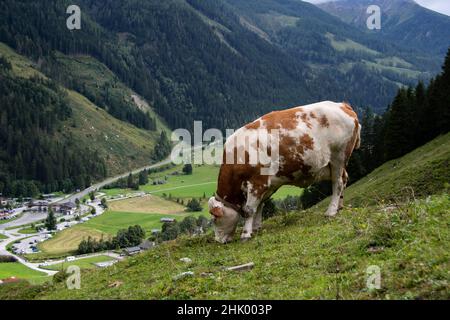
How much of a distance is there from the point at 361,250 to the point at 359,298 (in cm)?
288

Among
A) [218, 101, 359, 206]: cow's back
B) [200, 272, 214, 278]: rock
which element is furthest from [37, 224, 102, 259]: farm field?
[200, 272, 214, 278]: rock

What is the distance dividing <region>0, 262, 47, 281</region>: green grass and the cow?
231 feet

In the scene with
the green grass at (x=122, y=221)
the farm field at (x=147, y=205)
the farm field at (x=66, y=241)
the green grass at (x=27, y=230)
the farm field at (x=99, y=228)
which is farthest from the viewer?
the farm field at (x=147, y=205)

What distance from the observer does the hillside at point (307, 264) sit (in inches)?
326

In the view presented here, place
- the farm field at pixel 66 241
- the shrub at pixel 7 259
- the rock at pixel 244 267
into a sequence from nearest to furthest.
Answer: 1. the rock at pixel 244 267
2. the shrub at pixel 7 259
3. the farm field at pixel 66 241

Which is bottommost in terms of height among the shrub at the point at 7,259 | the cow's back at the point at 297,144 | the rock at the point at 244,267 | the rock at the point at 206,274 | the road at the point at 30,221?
the road at the point at 30,221

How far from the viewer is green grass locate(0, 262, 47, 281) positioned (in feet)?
263

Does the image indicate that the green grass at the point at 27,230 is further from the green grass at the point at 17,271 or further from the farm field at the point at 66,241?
the green grass at the point at 17,271

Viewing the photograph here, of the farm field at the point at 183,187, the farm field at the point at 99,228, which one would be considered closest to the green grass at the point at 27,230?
the farm field at the point at 99,228

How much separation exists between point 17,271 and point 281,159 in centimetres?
8263

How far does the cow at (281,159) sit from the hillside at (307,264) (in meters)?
1.11

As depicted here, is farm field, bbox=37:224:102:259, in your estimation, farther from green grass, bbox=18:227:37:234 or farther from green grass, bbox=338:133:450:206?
green grass, bbox=338:133:450:206

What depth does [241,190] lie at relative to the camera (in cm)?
1672
